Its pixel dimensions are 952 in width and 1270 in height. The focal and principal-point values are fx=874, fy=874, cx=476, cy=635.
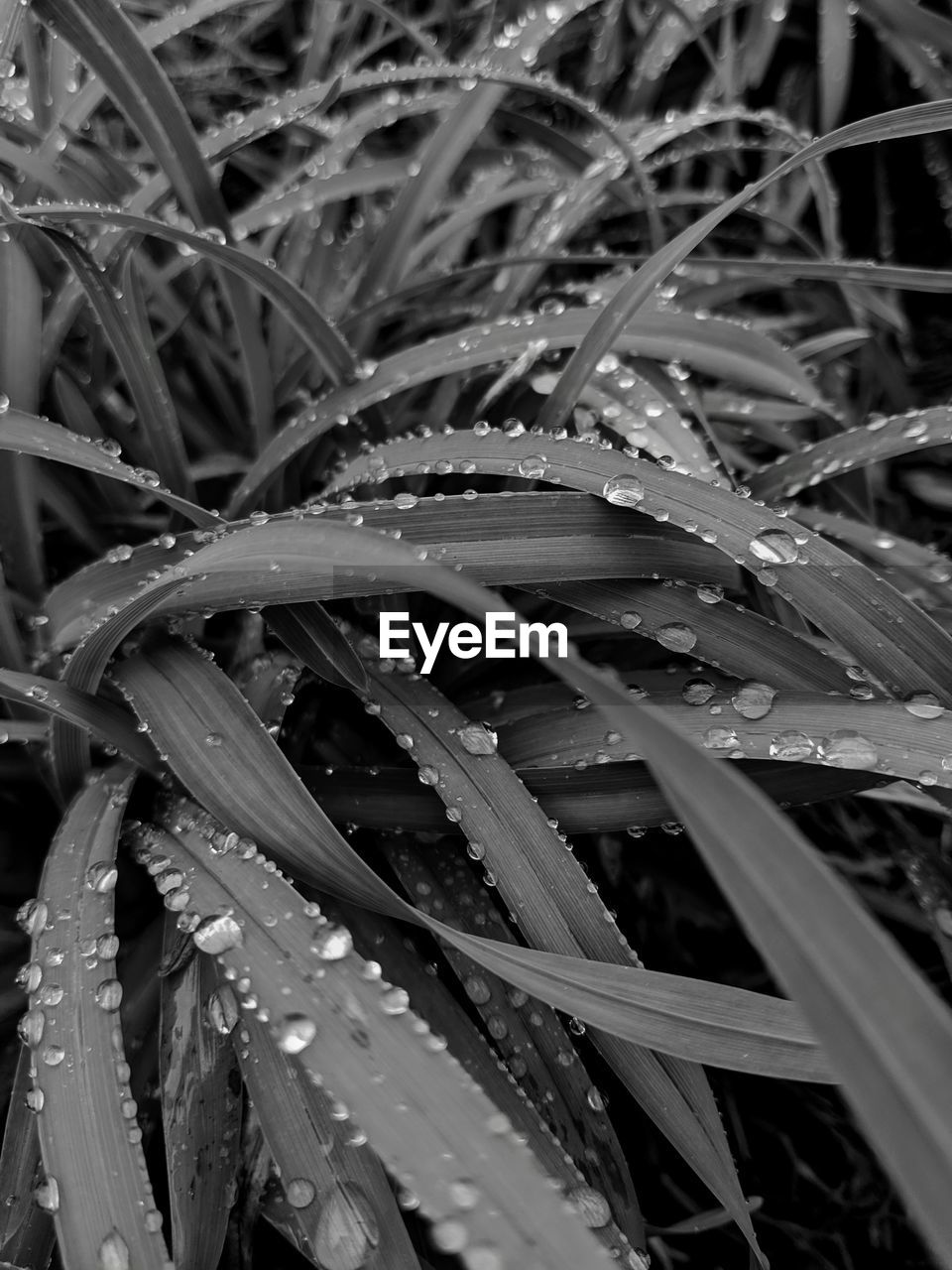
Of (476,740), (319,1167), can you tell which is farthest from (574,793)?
(319,1167)

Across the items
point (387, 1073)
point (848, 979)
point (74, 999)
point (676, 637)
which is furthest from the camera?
point (676, 637)

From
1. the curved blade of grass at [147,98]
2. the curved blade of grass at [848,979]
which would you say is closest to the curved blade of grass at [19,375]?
the curved blade of grass at [147,98]

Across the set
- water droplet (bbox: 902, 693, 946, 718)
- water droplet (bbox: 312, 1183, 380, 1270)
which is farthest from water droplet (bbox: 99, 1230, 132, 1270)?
water droplet (bbox: 902, 693, 946, 718)

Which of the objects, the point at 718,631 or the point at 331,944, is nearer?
the point at 331,944

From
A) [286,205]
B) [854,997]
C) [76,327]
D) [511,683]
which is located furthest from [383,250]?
[854,997]

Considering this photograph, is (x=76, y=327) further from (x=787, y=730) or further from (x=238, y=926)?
(x=787, y=730)

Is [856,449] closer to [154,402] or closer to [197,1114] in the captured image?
[154,402]

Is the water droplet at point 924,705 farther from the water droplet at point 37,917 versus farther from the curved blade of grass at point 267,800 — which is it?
the water droplet at point 37,917

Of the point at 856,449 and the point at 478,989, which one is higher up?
the point at 856,449
